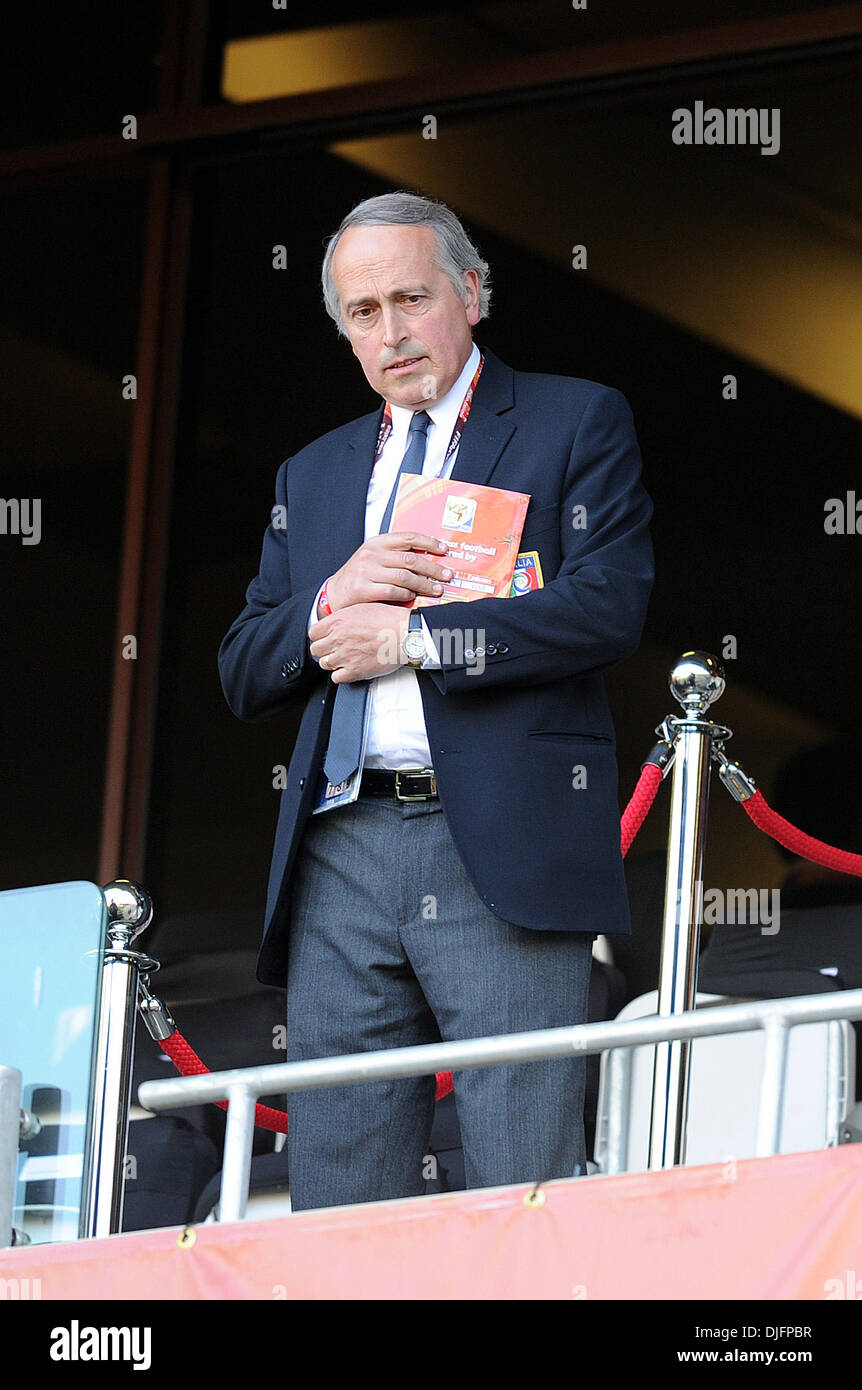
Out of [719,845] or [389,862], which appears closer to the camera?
[389,862]

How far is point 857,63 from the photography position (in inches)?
201

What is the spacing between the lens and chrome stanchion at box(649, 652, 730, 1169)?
2.61 meters

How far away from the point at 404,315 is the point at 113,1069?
1.07 meters

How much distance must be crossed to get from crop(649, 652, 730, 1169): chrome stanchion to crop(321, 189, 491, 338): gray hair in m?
0.69

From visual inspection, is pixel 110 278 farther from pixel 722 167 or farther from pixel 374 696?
pixel 374 696

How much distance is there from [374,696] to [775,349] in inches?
123

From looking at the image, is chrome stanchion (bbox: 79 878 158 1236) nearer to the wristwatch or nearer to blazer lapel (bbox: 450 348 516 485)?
the wristwatch

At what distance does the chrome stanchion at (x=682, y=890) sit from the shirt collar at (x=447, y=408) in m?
0.63

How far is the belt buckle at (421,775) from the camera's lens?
2273mm

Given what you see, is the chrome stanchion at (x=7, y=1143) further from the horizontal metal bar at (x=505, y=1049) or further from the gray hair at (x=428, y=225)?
the gray hair at (x=428, y=225)

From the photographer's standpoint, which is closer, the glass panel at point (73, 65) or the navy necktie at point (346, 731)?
the navy necktie at point (346, 731)

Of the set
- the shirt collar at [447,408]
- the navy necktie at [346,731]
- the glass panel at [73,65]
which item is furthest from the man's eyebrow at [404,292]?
the glass panel at [73,65]

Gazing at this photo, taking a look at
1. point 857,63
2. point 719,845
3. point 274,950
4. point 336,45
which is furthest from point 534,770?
point 336,45

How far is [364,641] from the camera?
2.28 m
